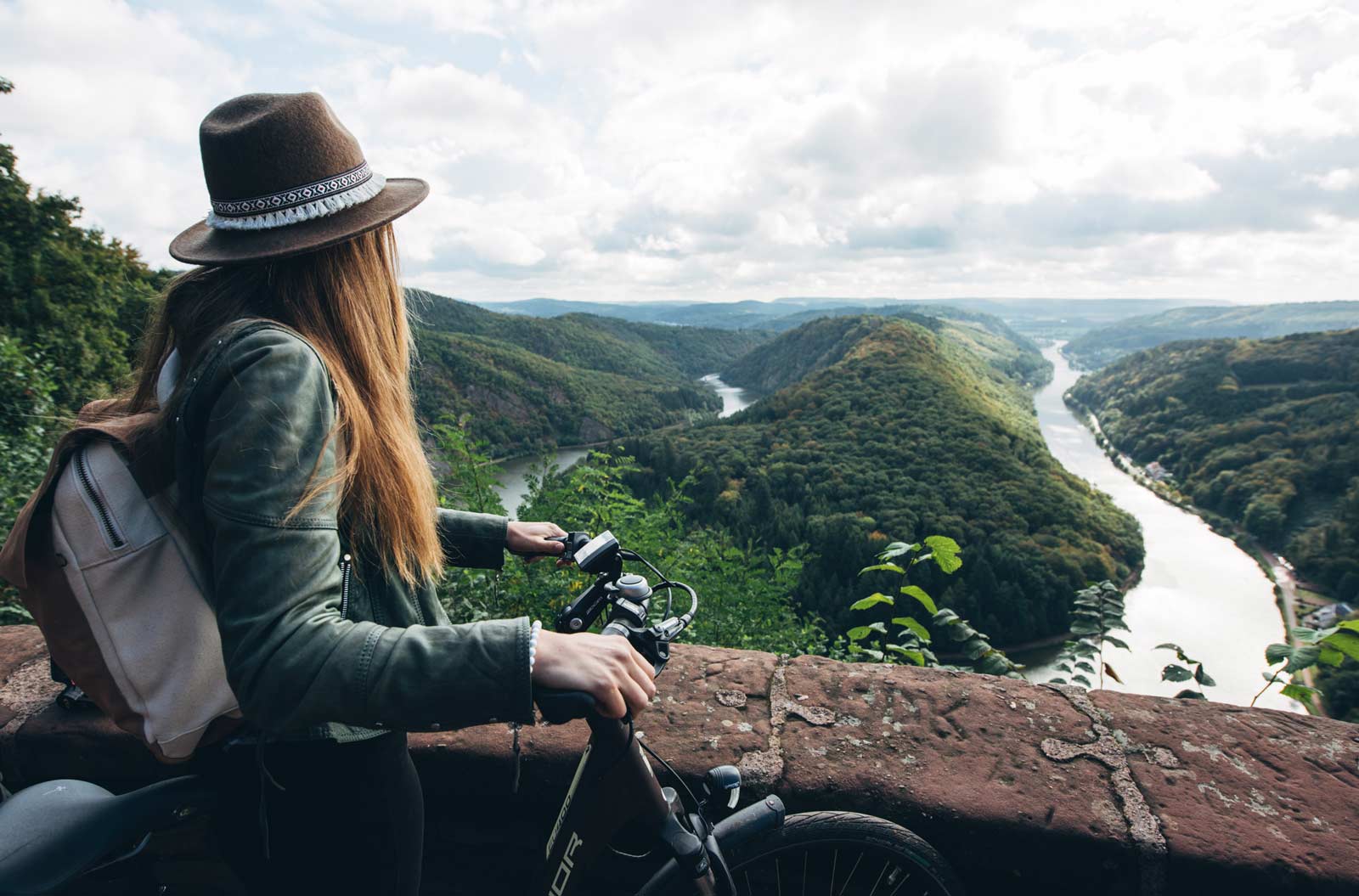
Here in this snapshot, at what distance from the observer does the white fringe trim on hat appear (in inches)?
38.0

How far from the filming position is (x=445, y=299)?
108938 mm

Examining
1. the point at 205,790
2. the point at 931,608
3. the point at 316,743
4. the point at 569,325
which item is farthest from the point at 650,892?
the point at 569,325

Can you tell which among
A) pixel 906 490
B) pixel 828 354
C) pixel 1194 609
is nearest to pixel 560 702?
pixel 906 490

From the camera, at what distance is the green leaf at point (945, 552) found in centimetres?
232

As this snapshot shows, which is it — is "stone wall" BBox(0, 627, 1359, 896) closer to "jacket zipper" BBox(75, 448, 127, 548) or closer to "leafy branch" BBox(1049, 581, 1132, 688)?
"leafy branch" BBox(1049, 581, 1132, 688)

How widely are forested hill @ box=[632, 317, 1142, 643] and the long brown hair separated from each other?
1989 cm

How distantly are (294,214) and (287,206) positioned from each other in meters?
0.02

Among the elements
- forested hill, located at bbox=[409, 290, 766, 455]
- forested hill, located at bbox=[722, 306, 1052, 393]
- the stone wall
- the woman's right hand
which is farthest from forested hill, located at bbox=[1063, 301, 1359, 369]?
the woman's right hand

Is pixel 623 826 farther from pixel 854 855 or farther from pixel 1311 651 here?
pixel 1311 651

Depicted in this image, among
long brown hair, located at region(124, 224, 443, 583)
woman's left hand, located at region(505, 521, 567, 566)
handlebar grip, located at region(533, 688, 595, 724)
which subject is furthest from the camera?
Result: woman's left hand, located at region(505, 521, 567, 566)

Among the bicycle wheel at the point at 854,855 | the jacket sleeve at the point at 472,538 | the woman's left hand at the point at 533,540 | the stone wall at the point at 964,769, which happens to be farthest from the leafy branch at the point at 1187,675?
the jacket sleeve at the point at 472,538

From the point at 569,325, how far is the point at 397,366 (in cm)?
11563

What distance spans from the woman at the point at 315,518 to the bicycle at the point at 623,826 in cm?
13

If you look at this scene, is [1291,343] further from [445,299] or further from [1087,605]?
[445,299]
